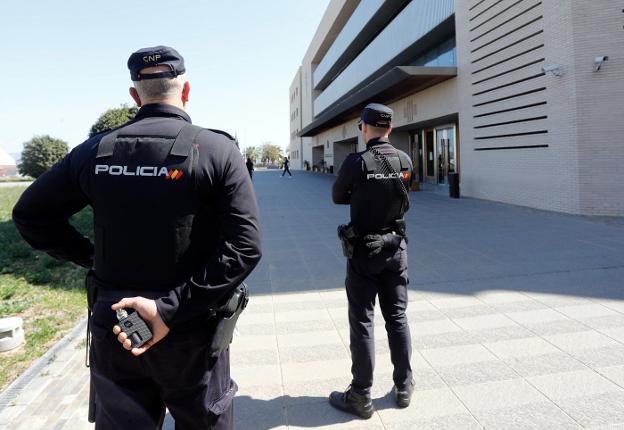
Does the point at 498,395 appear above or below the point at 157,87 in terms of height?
below

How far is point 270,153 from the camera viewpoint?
107 metres

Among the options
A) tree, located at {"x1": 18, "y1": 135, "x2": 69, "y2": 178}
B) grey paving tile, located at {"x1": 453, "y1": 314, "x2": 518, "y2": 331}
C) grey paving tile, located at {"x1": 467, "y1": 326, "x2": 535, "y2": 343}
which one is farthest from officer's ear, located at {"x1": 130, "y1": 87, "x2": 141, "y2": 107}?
tree, located at {"x1": 18, "y1": 135, "x2": 69, "y2": 178}

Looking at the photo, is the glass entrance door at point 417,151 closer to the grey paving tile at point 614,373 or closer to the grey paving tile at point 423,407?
the grey paving tile at point 614,373

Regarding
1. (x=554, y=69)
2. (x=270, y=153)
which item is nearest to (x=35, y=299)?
(x=554, y=69)

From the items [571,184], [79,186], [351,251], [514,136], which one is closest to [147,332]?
[79,186]

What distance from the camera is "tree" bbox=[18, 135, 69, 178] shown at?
4703 cm

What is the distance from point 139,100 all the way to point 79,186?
1.43 feet

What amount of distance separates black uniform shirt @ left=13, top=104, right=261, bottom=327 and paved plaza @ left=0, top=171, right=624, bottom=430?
1.57 meters

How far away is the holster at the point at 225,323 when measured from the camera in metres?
1.77

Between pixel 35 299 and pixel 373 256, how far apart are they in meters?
4.87

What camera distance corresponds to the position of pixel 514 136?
1312 cm

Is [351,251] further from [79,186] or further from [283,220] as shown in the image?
[283,220]

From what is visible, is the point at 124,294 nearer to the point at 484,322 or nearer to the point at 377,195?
the point at 377,195

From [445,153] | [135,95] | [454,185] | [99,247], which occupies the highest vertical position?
[445,153]
